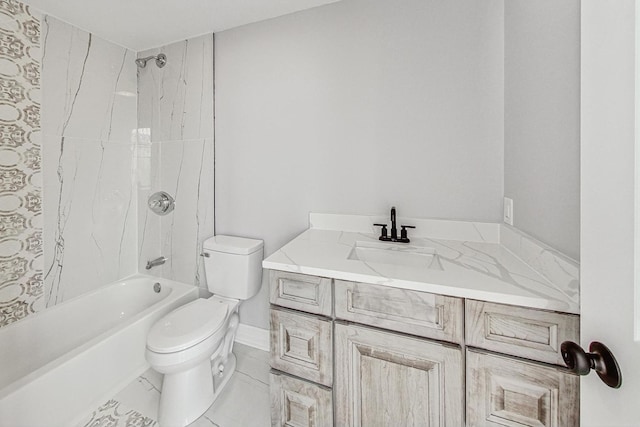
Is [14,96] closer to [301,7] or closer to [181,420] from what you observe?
[301,7]

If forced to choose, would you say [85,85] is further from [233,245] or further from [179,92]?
[233,245]

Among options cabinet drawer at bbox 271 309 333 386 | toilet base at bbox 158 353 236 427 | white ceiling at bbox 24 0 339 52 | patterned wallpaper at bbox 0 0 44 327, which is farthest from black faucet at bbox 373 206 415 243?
patterned wallpaper at bbox 0 0 44 327

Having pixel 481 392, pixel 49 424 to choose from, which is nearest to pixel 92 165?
pixel 49 424

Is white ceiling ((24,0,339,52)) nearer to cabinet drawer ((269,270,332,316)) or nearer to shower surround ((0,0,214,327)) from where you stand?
shower surround ((0,0,214,327))

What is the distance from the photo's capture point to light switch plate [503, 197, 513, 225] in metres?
1.25

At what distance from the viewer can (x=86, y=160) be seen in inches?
76.0

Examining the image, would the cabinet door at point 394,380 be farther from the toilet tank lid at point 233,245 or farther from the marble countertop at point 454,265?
the toilet tank lid at point 233,245

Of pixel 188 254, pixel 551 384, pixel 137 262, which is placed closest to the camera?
pixel 551 384

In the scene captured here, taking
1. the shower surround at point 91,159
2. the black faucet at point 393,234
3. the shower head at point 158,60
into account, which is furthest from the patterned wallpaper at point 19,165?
the black faucet at point 393,234

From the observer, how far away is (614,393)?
42cm

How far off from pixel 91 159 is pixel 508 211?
2.80 m

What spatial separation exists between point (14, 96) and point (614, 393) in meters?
2.78

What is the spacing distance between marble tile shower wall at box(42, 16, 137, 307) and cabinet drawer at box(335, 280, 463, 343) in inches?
81.2

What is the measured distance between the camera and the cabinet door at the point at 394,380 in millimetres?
878
